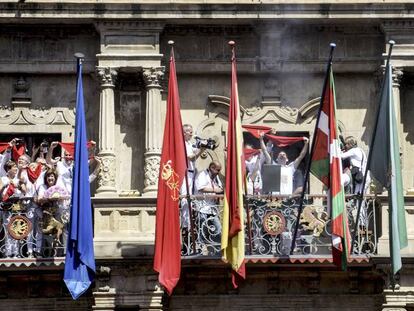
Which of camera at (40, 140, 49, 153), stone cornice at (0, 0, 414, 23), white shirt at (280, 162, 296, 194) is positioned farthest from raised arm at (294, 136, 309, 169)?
camera at (40, 140, 49, 153)

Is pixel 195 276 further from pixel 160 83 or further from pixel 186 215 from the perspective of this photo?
pixel 160 83

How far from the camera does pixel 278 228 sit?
3534 centimetres

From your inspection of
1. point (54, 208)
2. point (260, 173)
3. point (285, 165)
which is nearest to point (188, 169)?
point (260, 173)

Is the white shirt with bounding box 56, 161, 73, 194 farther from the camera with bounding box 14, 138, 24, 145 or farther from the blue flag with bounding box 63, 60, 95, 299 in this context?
the blue flag with bounding box 63, 60, 95, 299

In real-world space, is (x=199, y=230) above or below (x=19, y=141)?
below

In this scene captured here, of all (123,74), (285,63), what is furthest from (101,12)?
(285,63)

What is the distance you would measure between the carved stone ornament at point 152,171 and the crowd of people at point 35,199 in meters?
0.88

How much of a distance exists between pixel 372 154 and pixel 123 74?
4.88 m

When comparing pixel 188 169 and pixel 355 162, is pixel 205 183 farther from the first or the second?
pixel 355 162

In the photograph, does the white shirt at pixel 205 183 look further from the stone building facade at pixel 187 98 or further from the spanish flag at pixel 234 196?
the spanish flag at pixel 234 196

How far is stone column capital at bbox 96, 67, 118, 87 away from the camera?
36.1 metres

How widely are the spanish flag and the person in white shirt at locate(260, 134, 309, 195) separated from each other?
1.18 metres

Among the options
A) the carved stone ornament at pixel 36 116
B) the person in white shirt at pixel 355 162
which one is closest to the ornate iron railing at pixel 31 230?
the carved stone ornament at pixel 36 116

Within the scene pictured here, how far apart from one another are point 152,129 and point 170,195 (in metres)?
1.83
